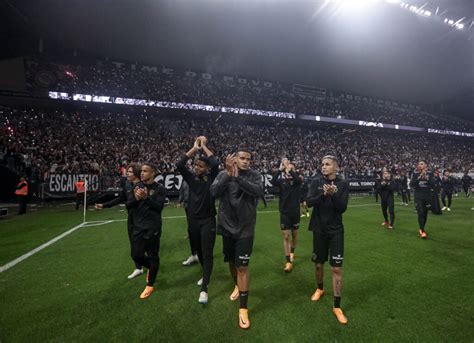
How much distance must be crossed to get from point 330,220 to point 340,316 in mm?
1349

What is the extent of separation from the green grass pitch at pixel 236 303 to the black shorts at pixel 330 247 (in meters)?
0.77

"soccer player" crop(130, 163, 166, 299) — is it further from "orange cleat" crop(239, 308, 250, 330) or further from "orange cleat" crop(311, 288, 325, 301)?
"orange cleat" crop(311, 288, 325, 301)

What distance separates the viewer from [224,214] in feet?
12.8

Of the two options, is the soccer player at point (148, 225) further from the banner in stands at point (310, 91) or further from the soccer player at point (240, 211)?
the banner in stands at point (310, 91)

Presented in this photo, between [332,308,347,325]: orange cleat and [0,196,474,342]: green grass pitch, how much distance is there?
3.1 inches

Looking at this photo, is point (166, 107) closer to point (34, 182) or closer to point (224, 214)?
point (34, 182)

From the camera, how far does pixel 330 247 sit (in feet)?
12.8

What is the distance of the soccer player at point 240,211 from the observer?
3.58 meters

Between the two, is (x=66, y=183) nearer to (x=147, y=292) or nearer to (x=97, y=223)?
(x=97, y=223)

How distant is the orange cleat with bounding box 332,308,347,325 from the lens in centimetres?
348

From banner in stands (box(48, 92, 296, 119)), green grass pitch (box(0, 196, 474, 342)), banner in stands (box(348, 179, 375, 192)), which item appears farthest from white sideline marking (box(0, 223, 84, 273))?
banner in stands (box(348, 179, 375, 192))

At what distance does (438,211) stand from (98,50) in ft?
112

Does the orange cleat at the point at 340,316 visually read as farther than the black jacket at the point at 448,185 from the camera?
No

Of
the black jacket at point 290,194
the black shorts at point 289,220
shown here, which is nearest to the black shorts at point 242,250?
the black shorts at point 289,220
